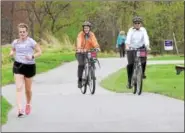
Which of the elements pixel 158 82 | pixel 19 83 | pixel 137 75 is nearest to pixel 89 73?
pixel 137 75

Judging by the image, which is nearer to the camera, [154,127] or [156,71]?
[154,127]

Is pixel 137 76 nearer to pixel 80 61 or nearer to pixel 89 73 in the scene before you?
pixel 89 73

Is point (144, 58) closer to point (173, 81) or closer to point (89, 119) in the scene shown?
point (89, 119)

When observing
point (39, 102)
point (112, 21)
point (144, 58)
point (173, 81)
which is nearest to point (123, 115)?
point (144, 58)

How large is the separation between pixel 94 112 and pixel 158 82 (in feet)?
17.0

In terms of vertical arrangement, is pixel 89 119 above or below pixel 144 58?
below

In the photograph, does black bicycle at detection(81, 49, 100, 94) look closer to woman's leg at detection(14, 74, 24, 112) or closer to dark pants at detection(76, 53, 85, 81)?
dark pants at detection(76, 53, 85, 81)

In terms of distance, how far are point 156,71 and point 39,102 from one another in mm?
6460

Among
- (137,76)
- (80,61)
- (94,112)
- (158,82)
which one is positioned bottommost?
(158,82)

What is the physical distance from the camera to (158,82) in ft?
47.7

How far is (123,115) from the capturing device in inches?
354

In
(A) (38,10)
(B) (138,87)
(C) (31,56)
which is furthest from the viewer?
(A) (38,10)

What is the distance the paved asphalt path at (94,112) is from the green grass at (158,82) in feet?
1.36

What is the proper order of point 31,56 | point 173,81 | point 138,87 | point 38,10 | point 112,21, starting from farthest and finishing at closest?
point 112,21 → point 173,81 → point 38,10 → point 138,87 → point 31,56
